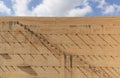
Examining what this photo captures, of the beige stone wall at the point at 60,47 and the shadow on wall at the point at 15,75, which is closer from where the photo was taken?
the beige stone wall at the point at 60,47

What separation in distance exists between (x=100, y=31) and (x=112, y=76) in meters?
3.55

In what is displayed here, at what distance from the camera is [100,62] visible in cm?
2994

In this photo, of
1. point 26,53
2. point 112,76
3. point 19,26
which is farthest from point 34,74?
point 112,76

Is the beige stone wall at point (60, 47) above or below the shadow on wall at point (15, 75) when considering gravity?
above

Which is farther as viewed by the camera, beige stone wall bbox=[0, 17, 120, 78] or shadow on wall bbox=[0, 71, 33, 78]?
shadow on wall bbox=[0, 71, 33, 78]

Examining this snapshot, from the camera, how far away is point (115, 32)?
30.2m

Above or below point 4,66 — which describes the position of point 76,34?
above

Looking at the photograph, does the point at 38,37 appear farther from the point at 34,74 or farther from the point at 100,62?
the point at 100,62

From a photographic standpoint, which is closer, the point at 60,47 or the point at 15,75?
the point at 15,75

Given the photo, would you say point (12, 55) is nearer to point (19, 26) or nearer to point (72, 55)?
point (19, 26)

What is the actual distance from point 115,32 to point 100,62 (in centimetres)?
258

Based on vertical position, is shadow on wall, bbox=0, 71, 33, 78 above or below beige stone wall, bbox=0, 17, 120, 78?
below

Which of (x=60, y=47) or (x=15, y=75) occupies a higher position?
(x=60, y=47)

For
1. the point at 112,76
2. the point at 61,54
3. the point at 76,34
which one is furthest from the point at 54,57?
the point at 112,76
